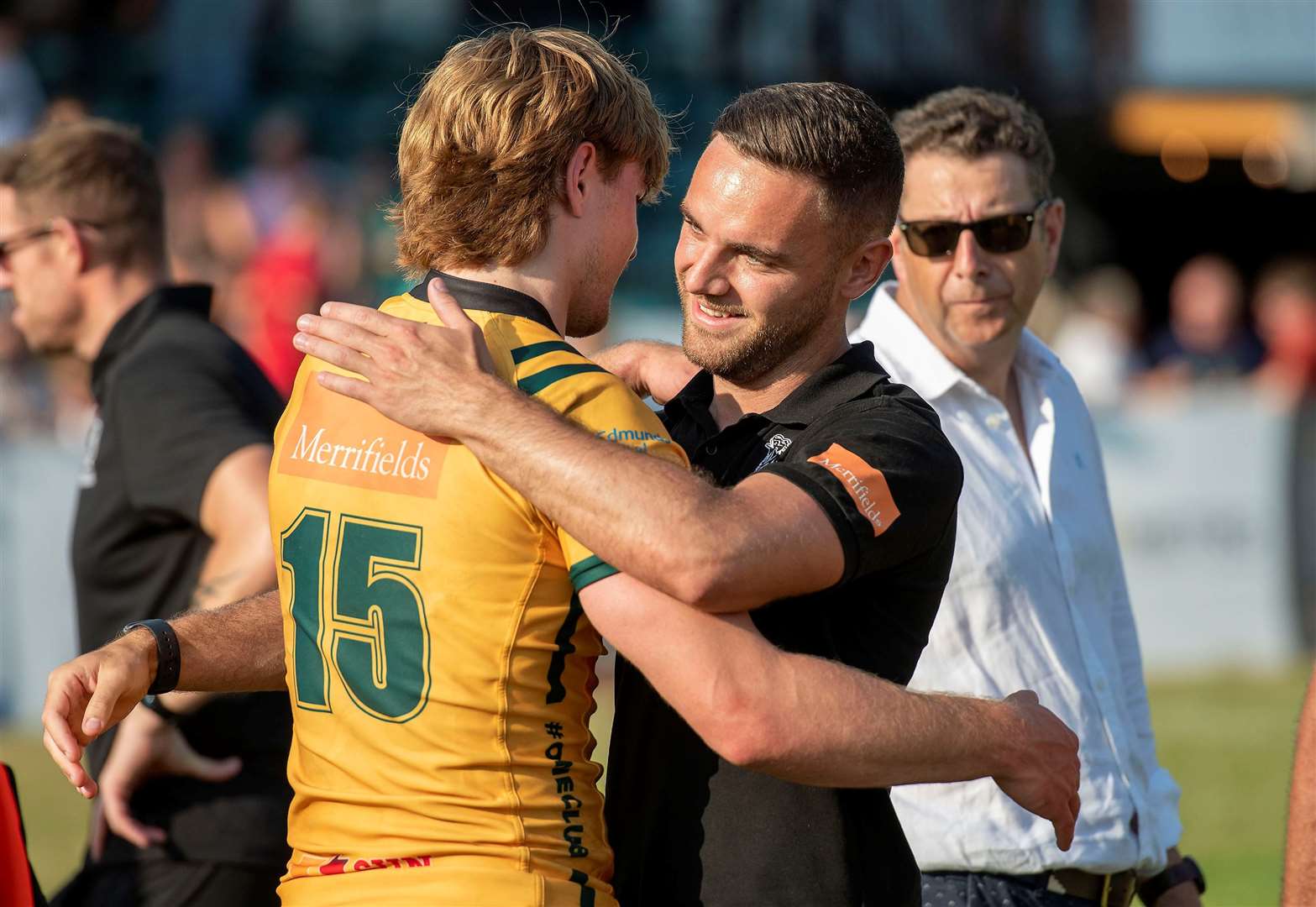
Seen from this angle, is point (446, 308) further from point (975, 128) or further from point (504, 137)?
point (975, 128)

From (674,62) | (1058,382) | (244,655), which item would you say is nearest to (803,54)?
(674,62)

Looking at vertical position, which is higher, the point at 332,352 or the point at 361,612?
the point at 332,352

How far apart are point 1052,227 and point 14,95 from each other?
430 inches

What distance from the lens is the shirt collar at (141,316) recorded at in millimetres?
4465

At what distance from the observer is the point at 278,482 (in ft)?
8.91

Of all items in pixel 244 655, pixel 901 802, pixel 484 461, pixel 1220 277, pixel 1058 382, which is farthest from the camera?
pixel 1220 277

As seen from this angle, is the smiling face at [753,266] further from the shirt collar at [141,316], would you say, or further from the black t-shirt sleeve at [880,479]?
the shirt collar at [141,316]

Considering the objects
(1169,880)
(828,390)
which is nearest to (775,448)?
(828,390)

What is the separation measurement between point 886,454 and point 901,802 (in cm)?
120

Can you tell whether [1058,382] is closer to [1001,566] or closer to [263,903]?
[1001,566]

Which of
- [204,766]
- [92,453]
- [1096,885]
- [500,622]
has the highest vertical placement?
[500,622]

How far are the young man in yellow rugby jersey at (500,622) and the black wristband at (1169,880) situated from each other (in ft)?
4.14

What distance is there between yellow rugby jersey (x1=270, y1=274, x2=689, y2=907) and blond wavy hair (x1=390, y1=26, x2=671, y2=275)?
0.09 m

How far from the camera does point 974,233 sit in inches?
160
